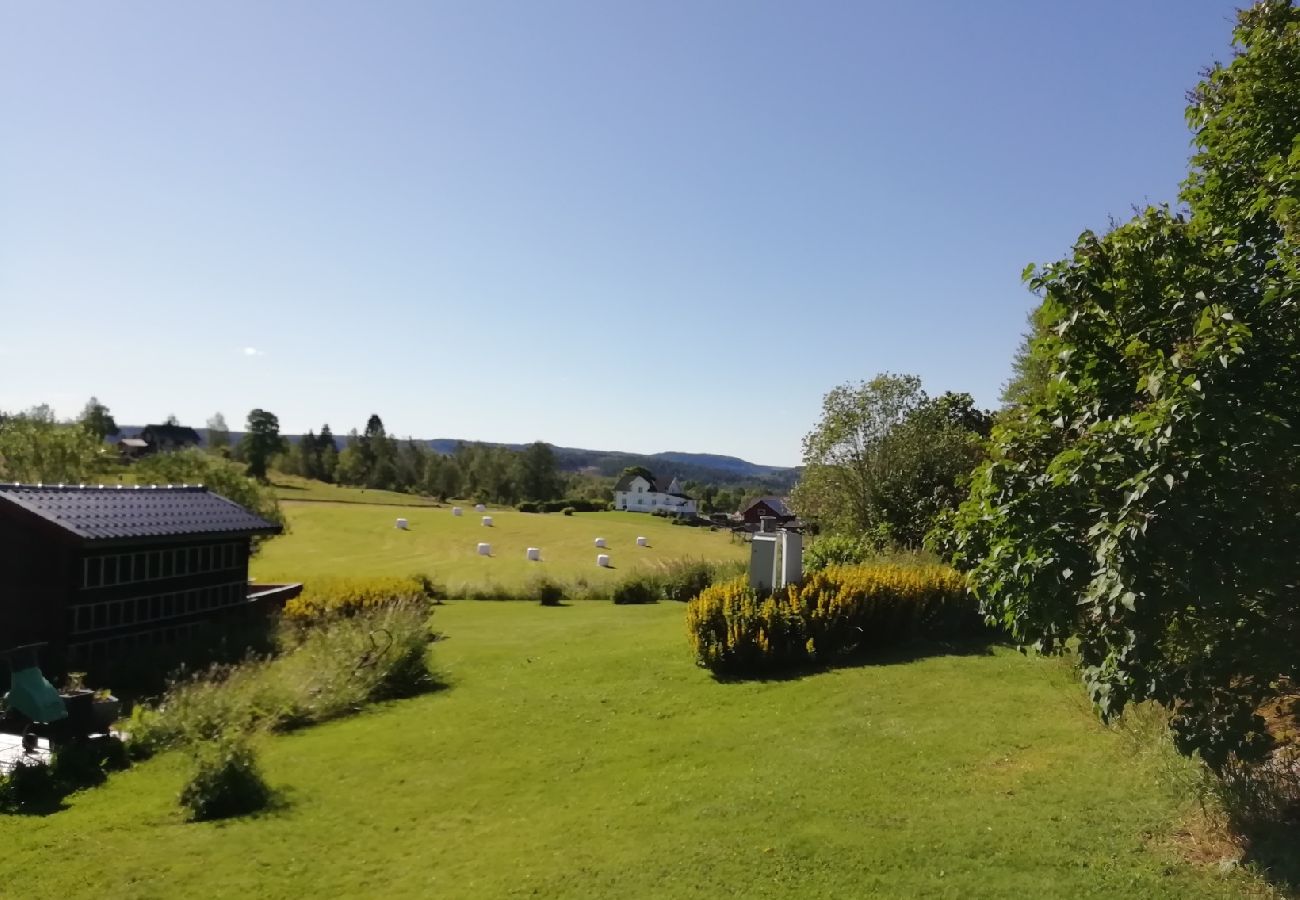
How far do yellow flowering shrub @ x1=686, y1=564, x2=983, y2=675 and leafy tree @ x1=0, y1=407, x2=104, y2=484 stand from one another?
91.9 ft

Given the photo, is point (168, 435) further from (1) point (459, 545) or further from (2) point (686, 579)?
(2) point (686, 579)

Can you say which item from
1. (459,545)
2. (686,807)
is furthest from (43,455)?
(686,807)

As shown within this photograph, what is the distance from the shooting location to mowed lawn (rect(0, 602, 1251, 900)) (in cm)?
611

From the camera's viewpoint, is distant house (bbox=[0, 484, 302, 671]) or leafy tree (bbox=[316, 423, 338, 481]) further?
leafy tree (bbox=[316, 423, 338, 481])

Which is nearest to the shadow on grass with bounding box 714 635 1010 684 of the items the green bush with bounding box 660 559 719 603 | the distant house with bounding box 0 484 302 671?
the distant house with bounding box 0 484 302 671

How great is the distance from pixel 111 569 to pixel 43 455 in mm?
20339

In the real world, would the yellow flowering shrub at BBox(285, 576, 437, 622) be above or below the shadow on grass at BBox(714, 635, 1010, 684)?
below

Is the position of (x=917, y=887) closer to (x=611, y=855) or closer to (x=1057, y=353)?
(x=611, y=855)

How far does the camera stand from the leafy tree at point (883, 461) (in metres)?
25.1

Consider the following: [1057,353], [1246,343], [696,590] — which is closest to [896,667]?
[1057,353]

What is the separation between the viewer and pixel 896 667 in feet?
41.2

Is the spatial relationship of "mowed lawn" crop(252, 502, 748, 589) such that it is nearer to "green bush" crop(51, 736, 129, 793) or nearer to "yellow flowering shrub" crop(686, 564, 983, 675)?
"yellow flowering shrub" crop(686, 564, 983, 675)

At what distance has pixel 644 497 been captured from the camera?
12019 centimetres

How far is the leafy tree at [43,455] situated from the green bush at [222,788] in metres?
27.7
